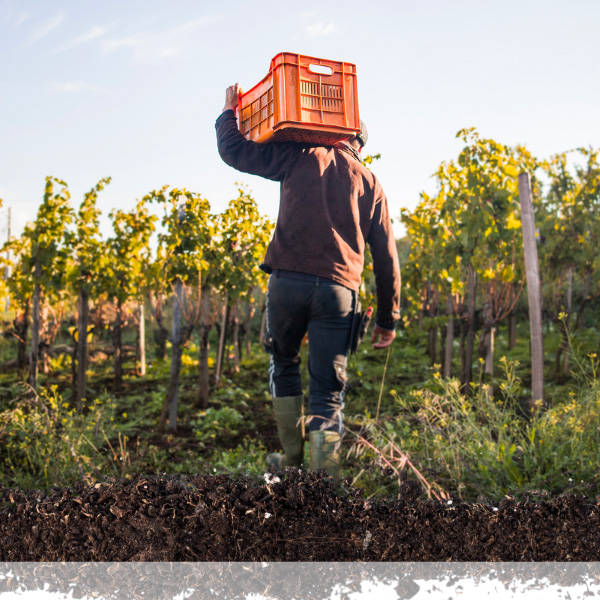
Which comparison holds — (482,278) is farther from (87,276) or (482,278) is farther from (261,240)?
(87,276)

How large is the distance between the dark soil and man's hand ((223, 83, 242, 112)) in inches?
74.3


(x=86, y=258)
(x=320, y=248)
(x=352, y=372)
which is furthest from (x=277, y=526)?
(x=352, y=372)

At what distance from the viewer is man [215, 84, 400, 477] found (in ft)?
10.0

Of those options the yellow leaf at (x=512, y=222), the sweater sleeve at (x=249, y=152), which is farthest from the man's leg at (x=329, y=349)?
the yellow leaf at (x=512, y=222)

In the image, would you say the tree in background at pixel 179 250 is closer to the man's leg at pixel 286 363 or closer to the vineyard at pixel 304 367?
the vineyard at pixel 304 367

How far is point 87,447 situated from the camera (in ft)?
14.6

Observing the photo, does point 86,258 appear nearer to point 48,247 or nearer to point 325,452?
point 48,247

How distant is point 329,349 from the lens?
10.3ft

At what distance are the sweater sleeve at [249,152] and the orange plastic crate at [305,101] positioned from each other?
0.07 metres

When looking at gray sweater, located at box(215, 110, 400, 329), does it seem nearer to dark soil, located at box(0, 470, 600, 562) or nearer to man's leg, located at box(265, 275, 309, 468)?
man's leg, located at box(265, 275, 309, 468)

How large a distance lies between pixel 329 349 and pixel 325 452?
1.69 feet

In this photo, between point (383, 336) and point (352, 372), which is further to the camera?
point (352, 372)

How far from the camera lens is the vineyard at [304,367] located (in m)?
2.38

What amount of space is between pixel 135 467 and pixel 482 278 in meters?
4.32
